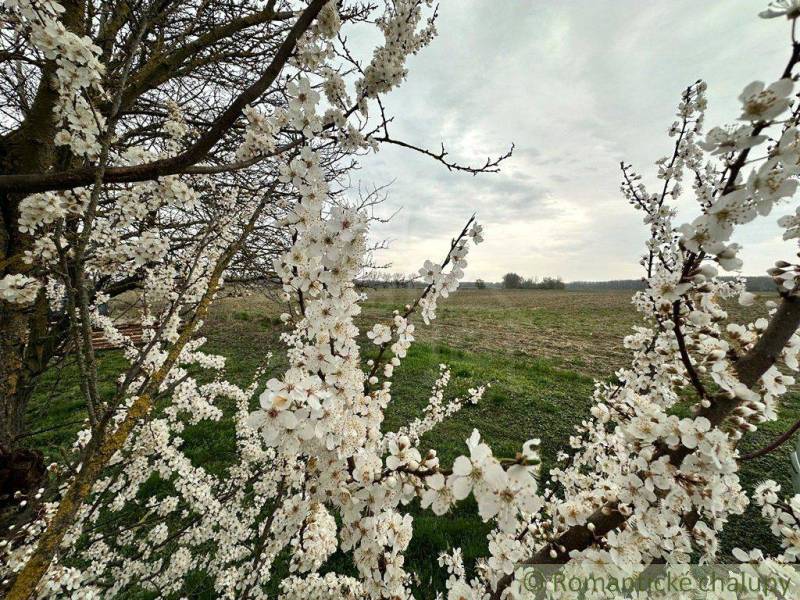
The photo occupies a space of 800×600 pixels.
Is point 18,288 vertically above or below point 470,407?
above

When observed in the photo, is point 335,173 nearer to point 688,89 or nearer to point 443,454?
point 688,89

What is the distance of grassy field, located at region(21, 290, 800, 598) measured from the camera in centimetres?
405

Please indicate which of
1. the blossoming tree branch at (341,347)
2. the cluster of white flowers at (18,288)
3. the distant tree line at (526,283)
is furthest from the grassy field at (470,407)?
the distant tree line at (526,283)

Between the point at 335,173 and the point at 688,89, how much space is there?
3.98 metres

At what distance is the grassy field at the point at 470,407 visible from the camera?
13.3 ft

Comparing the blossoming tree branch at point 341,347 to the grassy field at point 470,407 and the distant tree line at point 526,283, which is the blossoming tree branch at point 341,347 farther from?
the distant tree line at point 526,283

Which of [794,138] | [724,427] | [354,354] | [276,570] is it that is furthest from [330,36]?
[276,570]

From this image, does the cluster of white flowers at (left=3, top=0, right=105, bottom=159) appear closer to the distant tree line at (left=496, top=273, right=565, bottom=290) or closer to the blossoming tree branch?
the blossoming tree branch

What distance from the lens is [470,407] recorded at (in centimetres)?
816

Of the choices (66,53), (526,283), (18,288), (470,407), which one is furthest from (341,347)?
(526,283)

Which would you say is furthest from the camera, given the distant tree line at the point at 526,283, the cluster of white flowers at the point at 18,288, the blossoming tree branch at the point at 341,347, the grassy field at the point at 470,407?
the distant tree line at the point at 526,283

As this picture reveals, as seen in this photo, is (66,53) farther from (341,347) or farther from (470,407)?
(470,407)

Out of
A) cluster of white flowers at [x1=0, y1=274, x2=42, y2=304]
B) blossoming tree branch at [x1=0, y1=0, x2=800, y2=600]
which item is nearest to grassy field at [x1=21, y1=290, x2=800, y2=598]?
cluster of white flowers at [x1=0, y1=274, x2=42, y2=304]

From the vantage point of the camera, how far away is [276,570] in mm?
3621
